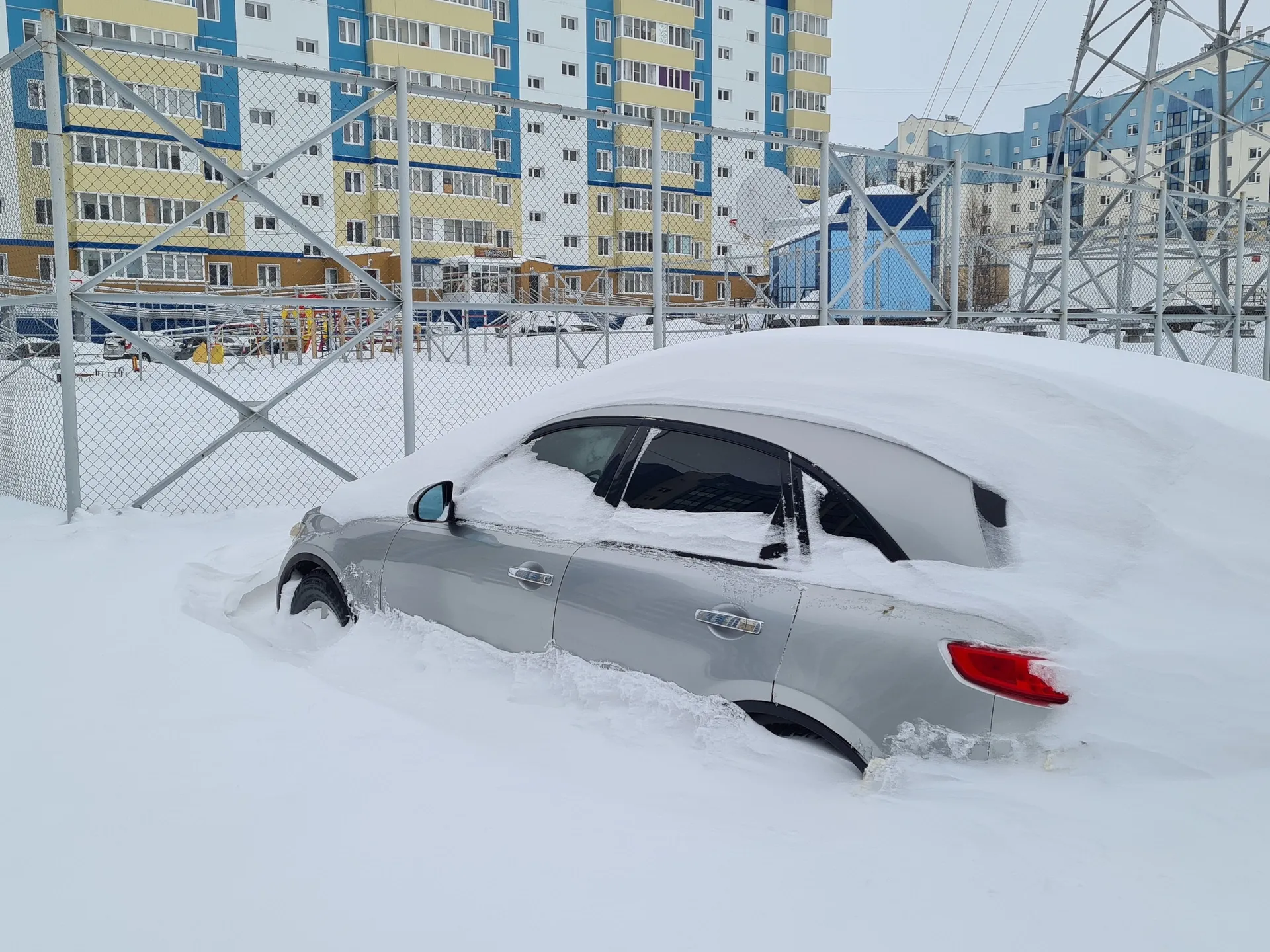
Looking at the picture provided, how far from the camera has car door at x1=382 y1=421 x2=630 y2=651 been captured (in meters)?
3.29

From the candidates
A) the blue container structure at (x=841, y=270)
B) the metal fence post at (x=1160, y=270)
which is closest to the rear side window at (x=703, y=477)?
the blue container structure at (x=841, y=270)

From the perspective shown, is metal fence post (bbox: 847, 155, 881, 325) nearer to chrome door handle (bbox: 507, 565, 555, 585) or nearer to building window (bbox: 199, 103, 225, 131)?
chrome door handle (bbox: 507, 565, 555, 585)

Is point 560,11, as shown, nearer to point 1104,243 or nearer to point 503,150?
point 503,150

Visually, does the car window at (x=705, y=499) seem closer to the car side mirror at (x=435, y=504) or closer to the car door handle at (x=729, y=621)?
the car door handle at (x=729, y=621)

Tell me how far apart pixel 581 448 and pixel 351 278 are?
886cm

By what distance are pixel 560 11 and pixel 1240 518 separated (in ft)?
172

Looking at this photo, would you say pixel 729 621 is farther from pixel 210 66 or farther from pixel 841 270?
pixel 210 66

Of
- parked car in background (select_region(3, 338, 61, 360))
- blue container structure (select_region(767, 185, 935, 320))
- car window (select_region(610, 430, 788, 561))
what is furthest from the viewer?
blue container structure (select_region(767, 185, 935, 320))

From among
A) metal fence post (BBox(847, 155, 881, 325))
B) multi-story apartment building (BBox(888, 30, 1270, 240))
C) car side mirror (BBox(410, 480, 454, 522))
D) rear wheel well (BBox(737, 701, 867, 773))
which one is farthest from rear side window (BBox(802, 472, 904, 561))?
multi-story apartment building (BBox(888, 30, 1270, 240))

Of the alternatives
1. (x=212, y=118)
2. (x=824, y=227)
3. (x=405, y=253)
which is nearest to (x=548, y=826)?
(x=405, y=253)

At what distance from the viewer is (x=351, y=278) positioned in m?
11.4

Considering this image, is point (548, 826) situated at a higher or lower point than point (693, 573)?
lower

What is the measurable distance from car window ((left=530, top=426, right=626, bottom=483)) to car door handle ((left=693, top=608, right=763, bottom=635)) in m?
0.73

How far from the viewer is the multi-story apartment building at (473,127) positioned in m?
21.7
